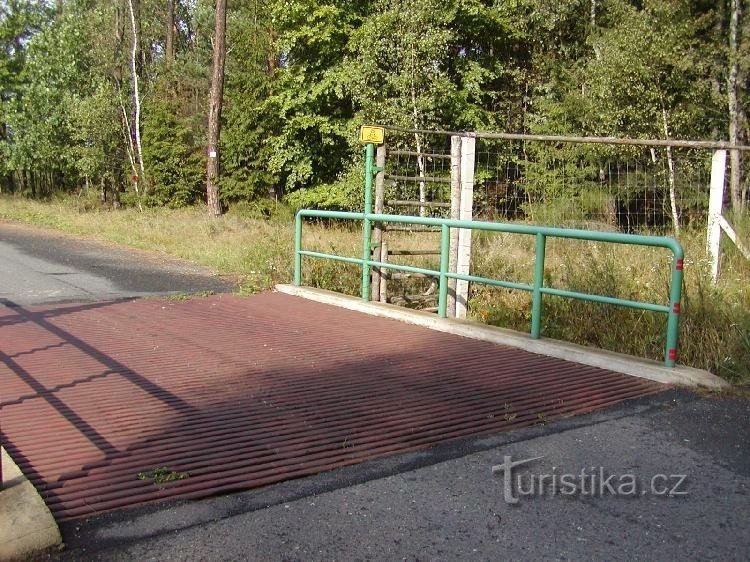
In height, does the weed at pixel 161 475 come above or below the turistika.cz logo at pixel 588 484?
below

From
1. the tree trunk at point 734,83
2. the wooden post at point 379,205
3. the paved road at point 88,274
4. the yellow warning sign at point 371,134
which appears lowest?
the paved road at point 88,274

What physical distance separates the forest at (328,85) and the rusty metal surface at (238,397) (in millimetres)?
11154

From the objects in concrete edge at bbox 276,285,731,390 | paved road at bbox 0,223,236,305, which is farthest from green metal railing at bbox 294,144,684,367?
paved road at bbox 0,223,236,305

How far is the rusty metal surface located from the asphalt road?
215 mm

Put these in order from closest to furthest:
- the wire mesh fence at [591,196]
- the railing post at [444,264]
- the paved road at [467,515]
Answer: the paved road at [467,515], the railing post at [444,264], the wire mesh fence at [591,196]

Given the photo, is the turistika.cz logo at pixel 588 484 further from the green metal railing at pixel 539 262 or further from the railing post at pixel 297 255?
the railing post at pixel 297 255

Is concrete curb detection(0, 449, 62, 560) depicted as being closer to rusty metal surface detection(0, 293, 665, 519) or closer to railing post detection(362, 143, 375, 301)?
rusty metal surface detection(0, 293, 665, 519)

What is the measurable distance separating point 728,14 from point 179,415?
75.7ft

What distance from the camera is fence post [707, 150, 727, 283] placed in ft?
27.8

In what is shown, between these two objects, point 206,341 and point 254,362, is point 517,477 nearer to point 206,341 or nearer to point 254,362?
point 254,362

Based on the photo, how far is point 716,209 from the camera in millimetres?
8664

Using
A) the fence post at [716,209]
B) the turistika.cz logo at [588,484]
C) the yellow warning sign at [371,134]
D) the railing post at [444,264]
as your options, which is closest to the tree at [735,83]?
the fence post at [716,209]

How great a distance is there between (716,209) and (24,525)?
8.25 meters

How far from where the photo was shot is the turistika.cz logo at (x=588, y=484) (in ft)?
11.5
